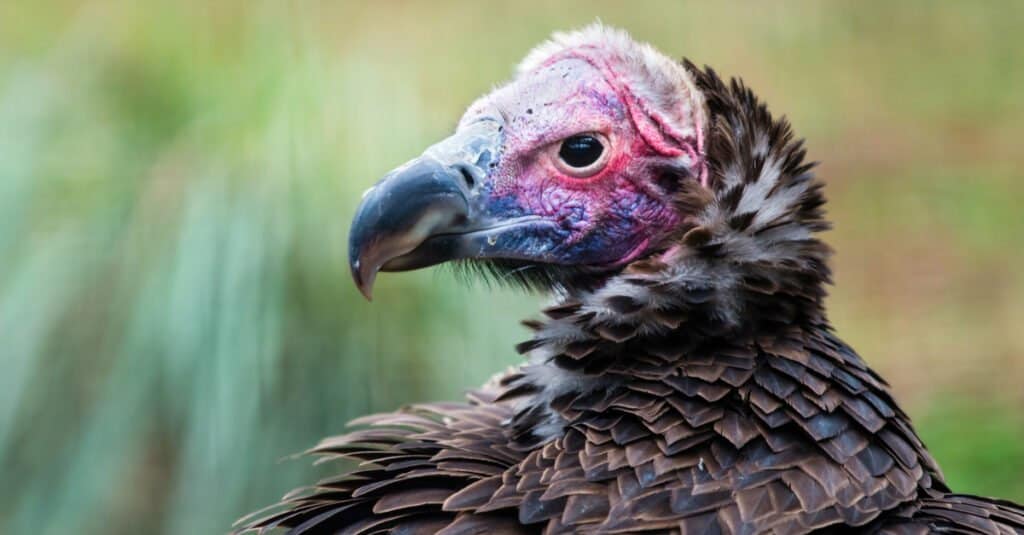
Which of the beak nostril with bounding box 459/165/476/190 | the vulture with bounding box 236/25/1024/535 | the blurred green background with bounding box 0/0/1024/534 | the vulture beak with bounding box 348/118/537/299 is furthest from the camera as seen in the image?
the blurred green background with bounding box 0/0/1024/534

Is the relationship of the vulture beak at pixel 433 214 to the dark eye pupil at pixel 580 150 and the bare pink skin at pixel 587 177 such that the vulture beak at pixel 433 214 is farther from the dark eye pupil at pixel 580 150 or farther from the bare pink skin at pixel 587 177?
the dark eye pupil at pixel 580 150

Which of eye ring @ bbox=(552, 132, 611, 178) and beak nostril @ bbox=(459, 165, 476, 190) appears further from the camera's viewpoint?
eye ring @ bbox=(552, 132, 611, 178)

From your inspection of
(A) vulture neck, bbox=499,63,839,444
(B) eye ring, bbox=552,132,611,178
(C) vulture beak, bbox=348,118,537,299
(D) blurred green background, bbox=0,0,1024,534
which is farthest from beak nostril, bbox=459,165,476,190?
(D) blurred green background, bbox=0,0,1024,534

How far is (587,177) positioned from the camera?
303 centimetres

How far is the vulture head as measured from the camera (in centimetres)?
279

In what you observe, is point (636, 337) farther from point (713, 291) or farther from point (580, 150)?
point (580, 150)

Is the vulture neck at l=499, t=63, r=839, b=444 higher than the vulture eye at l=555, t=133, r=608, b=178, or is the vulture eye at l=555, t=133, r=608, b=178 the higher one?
the vulture eye at l=555, t=133, r=608, b=178

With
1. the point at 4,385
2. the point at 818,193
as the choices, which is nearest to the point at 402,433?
the point at 818,193

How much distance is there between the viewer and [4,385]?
16.7 ft

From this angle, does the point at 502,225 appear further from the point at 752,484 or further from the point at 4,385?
the point at 4,385

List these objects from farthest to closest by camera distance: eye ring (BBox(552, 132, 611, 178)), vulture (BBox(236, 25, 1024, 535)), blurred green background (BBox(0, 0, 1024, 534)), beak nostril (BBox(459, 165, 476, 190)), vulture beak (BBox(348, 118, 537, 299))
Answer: blurred green background (BBox(0, 0, 1024, 534)) < eye ring (BBox(552, 132, 611, 178)) < beak nostril (BBox(459, 165, 476, 190)) < vulture beak (BBox(348, 118, 537, 299)) < vulture (BBox(236, 25, 1024, 535))

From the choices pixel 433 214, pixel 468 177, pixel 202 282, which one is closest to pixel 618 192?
pixel 468 177

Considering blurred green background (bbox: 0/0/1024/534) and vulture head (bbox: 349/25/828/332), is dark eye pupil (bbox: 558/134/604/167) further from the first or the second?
blurred green background (bbox: 0/0/1024/534)

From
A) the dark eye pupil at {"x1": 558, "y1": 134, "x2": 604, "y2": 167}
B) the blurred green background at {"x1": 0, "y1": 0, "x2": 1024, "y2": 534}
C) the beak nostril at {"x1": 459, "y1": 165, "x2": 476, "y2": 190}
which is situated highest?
the blurred green background at {"x1": 0, "y1": 0, "x2": 1024, "y2": 534}
